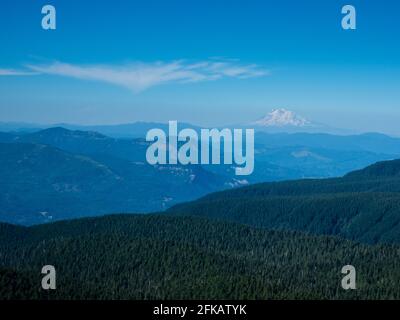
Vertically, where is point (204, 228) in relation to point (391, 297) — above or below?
above

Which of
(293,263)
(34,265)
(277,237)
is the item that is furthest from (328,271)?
(34,265)

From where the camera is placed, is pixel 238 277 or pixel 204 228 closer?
pixel 238 277
